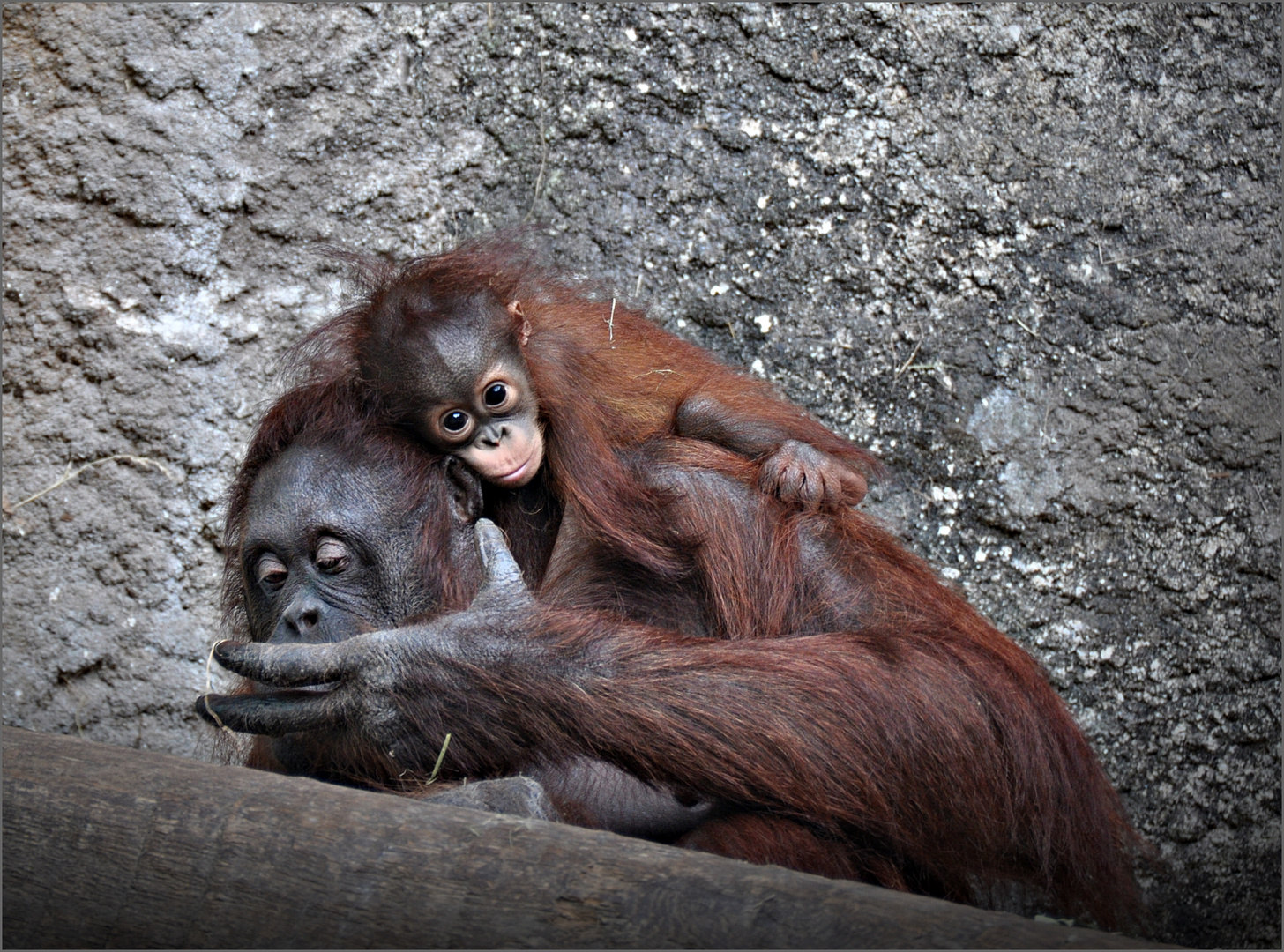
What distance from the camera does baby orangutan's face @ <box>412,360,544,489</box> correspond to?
1.75 metres

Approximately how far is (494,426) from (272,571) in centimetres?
39

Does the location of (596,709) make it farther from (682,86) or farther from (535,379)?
(682,86)

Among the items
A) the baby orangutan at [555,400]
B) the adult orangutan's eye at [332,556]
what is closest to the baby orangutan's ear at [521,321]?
the baby orangutan at [555,400]

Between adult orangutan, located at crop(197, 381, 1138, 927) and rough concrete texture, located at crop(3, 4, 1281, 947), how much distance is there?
61 cm

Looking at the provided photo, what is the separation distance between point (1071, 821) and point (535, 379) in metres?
1.03

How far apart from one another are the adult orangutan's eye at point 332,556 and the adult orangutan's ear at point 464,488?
19 centimetres

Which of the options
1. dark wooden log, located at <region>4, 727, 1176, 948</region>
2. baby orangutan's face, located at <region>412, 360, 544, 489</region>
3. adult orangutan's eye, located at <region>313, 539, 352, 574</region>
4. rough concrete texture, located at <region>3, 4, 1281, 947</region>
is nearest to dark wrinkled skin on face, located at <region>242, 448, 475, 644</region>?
adult orangutan's eye, located at <region>313, 539, 352, 574</region>

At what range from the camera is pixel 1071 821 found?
172 centimetres

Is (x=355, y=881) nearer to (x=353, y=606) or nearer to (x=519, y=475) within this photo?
(x=353, y=606)

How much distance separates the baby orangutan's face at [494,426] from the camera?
1.75 meters

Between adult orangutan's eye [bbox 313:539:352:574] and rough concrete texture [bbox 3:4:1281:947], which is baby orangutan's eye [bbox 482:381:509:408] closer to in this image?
adult orangutan's eye [bbox 313:539:352:574]

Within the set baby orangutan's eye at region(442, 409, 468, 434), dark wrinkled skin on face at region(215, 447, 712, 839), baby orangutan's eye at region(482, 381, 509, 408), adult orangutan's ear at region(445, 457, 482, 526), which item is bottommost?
dark wrinkled skin on face at region(215, 447, 712, 839)

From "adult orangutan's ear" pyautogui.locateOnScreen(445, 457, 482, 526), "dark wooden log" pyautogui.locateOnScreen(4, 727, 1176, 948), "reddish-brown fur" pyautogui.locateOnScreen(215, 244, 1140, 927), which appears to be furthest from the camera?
"adult orangutan's ear" pyautogui.locateOnScreen(445, 457, 482, 526)

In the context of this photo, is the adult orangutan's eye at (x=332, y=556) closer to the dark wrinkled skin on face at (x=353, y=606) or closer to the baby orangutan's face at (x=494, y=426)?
the dark wrinkled skin on face at (x=353, y=606)
